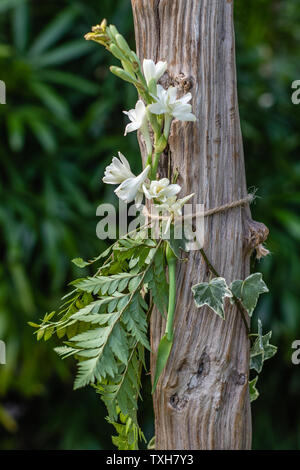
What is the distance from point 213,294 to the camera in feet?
2.07

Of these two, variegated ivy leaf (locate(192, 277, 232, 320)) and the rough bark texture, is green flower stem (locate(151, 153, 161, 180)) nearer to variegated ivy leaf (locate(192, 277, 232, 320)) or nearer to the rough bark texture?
the rough bark texture

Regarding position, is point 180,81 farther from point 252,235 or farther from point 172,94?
point 252,235

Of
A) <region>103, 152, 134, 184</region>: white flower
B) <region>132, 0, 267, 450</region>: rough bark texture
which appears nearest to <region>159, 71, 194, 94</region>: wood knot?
<region>132, 0, 267, 450</region>: rough bark texture

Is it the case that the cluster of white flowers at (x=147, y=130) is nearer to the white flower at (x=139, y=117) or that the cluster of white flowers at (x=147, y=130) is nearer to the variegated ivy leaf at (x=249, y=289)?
the white flower at (x=139, y=117)

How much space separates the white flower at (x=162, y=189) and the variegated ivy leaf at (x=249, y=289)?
0.15m

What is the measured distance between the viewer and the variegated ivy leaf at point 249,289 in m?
0.65

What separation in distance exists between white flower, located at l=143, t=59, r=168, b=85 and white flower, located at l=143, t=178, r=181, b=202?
120mm

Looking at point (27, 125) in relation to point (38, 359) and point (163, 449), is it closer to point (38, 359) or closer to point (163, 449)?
point (38, 359)

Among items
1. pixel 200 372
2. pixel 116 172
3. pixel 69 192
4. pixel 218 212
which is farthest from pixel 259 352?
pixel 69 192

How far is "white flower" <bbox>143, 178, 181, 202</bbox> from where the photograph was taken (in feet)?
1.97

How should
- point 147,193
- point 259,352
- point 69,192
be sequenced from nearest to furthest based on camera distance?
point 147,193 → point 259,352 → point 69,192

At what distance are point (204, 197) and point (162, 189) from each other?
71 millimetres

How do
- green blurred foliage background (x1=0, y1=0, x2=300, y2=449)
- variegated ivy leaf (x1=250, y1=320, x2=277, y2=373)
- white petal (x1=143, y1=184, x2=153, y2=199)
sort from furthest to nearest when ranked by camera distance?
green blurred foliage background (x1=0, y1=0, x2=300, y2=449) < variegated ivy leaf (x1=250, y1=320, x2=277, y2=373) < white petal (x1=143, y1=184, x2=153, y2=199)

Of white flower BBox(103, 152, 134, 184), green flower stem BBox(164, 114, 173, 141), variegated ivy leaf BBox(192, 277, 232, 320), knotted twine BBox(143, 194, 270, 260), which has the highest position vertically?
green flower stem BBox(164, 114, 173, 141)
